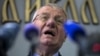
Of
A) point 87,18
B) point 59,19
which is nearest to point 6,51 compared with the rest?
point 59,19

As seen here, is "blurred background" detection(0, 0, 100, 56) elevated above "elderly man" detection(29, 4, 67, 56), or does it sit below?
above

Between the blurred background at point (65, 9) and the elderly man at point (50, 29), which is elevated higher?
the blurred background at point (65, 9)

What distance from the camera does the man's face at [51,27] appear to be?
0.55 meters

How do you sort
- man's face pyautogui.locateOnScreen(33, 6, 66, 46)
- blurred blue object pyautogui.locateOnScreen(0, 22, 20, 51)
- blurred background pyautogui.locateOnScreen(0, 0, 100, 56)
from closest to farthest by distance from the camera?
blurred blue object pyautogui.locateOnScreen(0, 22, 20, 51) → man's face pyautogui.locateOnScreen(33, 6, 66, 46) → blurred background pyautogui.locateOnScreen(0, 0, 100, 56)

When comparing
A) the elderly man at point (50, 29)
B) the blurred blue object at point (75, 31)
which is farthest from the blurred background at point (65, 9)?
the blurred blue object at point (75, 31)

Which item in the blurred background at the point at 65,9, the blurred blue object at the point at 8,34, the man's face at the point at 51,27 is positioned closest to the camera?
the blurred blue object at the point at 8,34

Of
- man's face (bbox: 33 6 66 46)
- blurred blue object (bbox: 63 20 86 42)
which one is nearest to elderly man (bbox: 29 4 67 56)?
man's face (bbox: 33 6 66 46)

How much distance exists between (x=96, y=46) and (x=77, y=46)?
22 mm

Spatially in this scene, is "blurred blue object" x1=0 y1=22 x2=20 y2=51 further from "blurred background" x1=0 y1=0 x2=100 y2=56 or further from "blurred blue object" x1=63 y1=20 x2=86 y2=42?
"blurred background" x1=0 y1=0 x2=100 y2=56

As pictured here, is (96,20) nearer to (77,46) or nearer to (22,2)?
(22,2)

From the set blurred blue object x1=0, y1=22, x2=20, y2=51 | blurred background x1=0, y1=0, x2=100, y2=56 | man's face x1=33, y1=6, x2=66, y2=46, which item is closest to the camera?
blurred blue object x1=0, y1=22, x2=20, y2=51

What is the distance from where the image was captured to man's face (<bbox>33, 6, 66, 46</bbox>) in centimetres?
55

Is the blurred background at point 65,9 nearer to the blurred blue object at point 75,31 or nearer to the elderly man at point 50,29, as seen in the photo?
the elderly man at point 50,29

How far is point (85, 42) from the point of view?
273 millimetres
